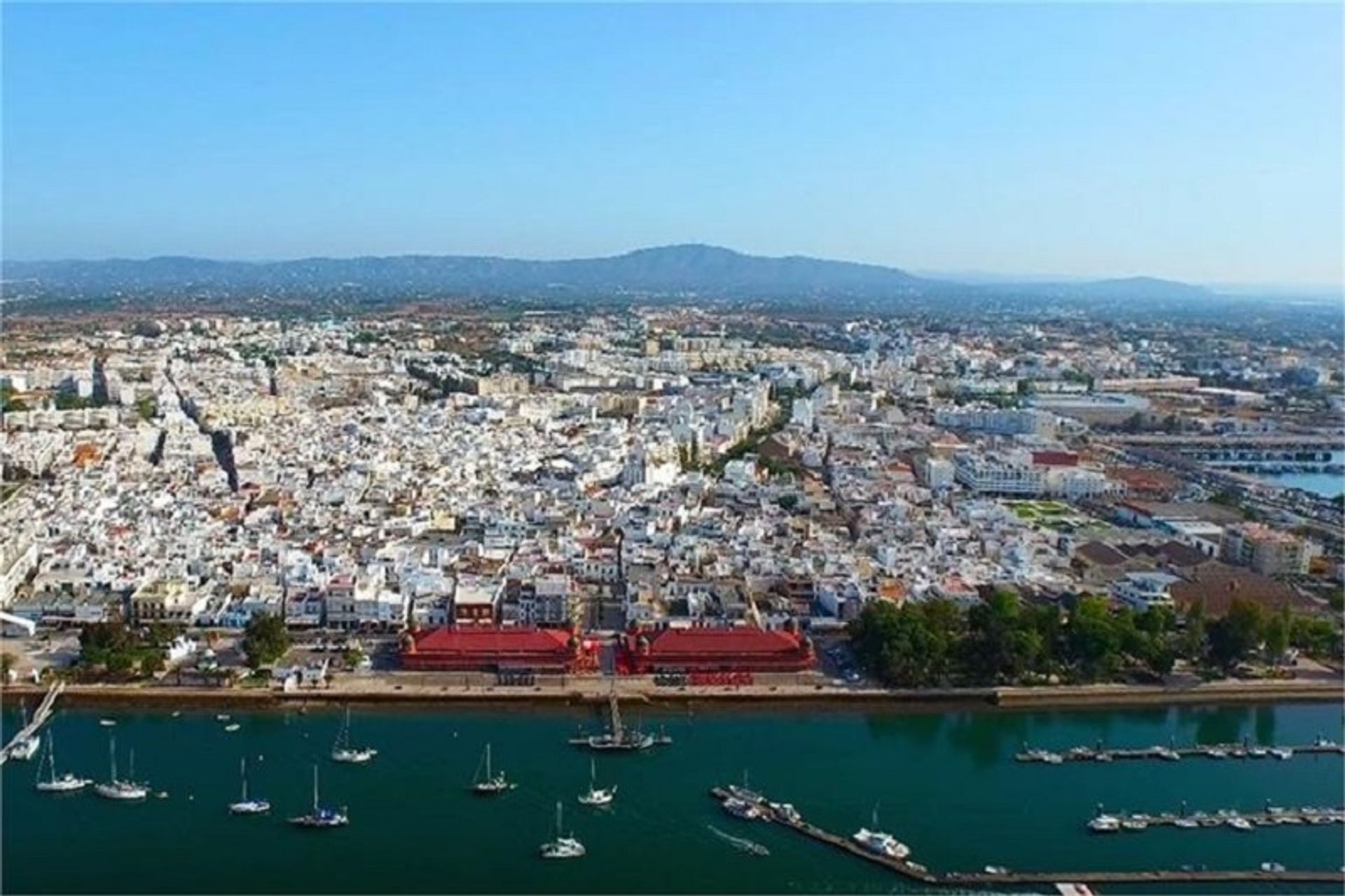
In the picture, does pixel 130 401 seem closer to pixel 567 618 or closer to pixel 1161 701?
pixel 567 618

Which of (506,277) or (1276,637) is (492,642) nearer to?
(1276,637)

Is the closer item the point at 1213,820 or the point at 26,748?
the point at 1213,820

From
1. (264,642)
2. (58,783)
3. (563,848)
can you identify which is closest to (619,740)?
(563,848)

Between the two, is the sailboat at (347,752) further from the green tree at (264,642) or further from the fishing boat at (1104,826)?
the fishing boat at (1104,826)

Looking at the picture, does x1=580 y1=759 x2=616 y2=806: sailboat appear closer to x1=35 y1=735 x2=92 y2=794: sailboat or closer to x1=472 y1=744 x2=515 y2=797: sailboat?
x1=472 y1=744 x2=515 y2=797: sailboat

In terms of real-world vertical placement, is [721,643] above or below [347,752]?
above

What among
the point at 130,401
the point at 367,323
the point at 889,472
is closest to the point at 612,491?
the point at 889,472

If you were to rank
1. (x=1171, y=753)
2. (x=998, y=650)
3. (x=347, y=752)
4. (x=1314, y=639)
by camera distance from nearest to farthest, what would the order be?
(x=347, y=752)
(x=1171, y=753)
(x=998, y=650)
(x=1314, y=639)
